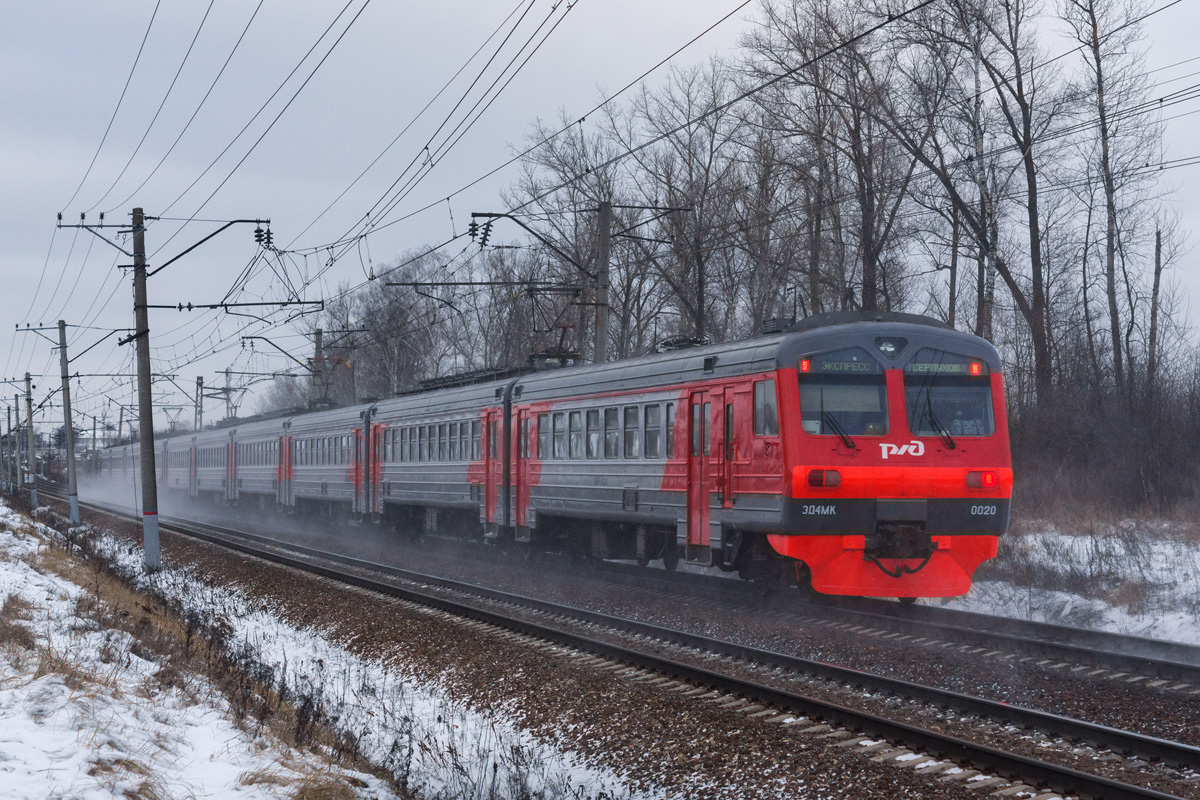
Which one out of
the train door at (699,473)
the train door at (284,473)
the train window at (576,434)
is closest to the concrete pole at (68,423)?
the train door at (284,473)

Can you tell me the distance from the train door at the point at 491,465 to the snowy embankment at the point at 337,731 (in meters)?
7.39

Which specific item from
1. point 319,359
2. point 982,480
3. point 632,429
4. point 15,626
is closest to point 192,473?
point 319,359

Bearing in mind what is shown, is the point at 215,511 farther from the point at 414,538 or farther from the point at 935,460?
the point at 935,460

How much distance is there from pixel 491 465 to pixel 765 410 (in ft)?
29.7

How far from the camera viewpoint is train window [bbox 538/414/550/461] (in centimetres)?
1839

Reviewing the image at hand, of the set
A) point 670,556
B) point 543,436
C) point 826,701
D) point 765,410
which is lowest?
point 826,701

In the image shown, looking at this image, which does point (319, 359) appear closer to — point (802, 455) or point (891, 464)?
point (802, 455)

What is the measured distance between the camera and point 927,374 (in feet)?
41.4

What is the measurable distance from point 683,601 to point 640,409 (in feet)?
8.23

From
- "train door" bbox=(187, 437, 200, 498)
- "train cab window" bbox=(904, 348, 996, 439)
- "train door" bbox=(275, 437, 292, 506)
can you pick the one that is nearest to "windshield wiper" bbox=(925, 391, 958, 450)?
"train cab window" bbox=(904, 348, 996, 439)

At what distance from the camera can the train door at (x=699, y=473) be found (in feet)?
45.2

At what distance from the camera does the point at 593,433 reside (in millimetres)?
16828

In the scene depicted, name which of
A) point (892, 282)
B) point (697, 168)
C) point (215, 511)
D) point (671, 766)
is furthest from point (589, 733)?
point (215, 511)

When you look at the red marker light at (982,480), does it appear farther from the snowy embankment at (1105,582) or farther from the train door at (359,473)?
the train door at (359,473)
